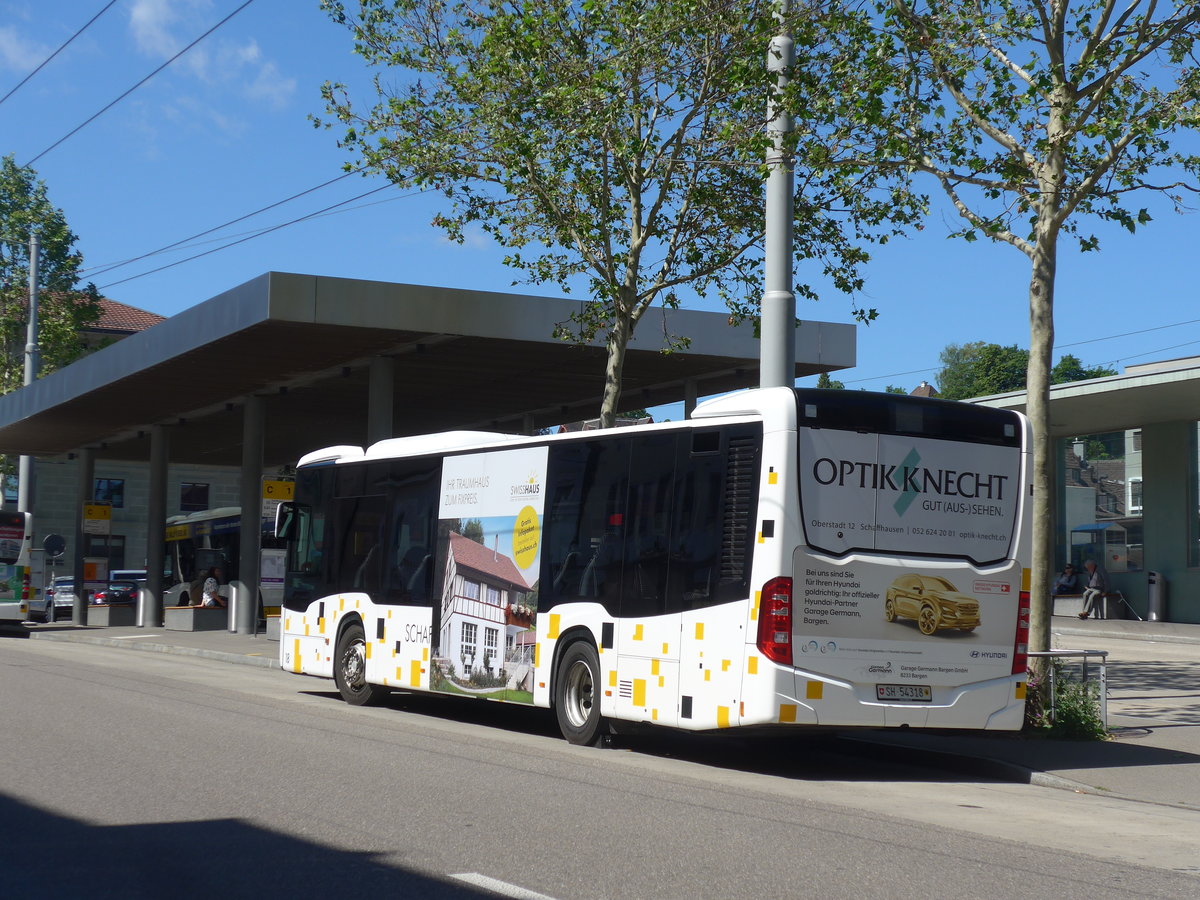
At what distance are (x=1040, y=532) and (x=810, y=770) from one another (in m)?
3.70

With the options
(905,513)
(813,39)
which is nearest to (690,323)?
(813,39)

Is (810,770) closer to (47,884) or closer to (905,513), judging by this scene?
(905,513)

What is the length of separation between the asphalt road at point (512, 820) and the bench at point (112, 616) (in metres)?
28.0

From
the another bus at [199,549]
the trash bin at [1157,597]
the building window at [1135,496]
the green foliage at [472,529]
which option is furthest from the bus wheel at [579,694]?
the another bus at [199,549]

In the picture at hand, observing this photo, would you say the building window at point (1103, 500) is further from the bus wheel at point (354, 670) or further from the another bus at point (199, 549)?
the another bus at point (199, 549)

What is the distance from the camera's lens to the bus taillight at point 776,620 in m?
11.0

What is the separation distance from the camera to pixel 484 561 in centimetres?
1484

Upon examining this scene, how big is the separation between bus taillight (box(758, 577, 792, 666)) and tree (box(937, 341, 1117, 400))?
95.4 meters

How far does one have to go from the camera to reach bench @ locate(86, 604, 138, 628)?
40438 mm

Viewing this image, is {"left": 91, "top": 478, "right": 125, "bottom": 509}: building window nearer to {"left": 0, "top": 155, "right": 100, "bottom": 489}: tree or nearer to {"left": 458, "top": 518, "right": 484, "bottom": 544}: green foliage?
{"left": 0, "top": 155, "right": 100, "bottom": 489}: tree

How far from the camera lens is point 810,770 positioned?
1206cm

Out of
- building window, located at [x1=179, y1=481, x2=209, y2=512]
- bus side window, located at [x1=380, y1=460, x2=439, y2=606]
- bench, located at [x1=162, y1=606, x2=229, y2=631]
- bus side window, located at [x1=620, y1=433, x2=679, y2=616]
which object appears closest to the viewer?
bus side window, located at [x1=620, y1=433, x2=679, y2=616]

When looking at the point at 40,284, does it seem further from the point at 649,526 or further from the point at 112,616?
the point at 649,526

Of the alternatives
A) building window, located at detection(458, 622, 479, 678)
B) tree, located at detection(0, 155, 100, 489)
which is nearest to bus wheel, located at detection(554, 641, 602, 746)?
building window, located at detection(458, 622, 479, 678)
